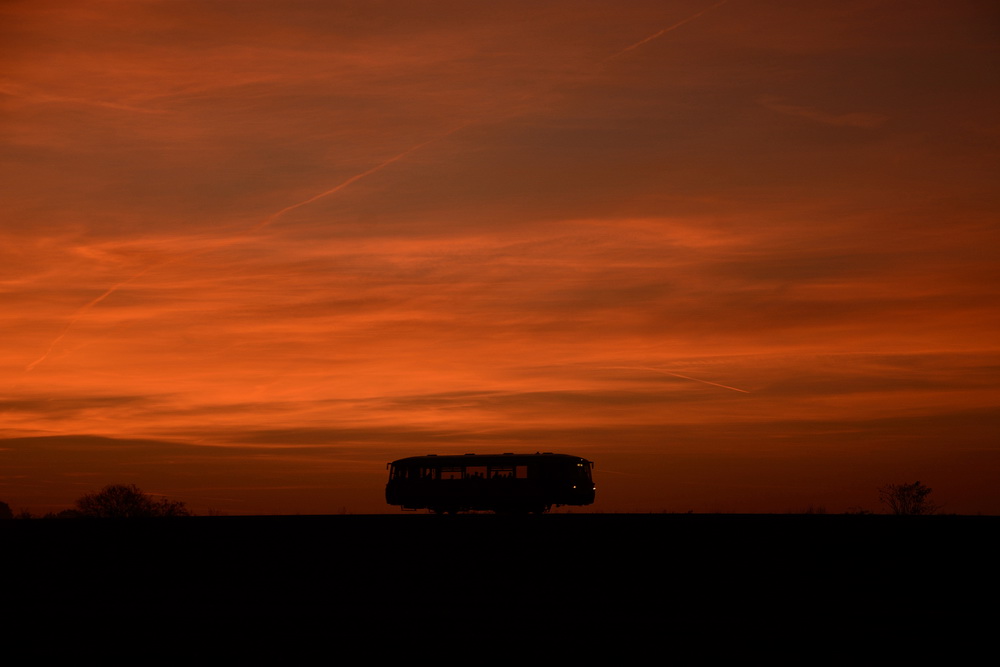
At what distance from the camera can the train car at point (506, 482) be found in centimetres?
4688

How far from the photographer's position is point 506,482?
47031 mm

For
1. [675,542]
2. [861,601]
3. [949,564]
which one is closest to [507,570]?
[675,542]

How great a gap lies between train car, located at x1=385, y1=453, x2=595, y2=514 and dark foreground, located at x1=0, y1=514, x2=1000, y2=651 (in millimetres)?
14798

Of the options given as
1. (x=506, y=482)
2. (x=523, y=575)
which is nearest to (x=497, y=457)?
(x=506, y=482)

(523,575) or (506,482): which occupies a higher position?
(506,482)

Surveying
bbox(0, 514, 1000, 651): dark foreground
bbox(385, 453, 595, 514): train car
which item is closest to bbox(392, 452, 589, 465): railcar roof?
bbox(385, 453, 595, 514): train car

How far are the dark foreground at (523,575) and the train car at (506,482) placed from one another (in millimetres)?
14798

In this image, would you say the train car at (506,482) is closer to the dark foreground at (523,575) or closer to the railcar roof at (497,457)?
the railcar roof at (497,457)

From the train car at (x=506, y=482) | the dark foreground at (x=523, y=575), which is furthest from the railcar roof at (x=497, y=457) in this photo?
the dark foreground at (x=523, y=575)

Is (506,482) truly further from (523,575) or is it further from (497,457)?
(523,575)

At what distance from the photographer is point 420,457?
1964 inches

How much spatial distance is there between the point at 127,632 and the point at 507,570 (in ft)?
28.4

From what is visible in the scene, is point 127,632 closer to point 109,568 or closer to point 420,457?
point 109,568

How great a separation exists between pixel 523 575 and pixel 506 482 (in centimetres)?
2464
